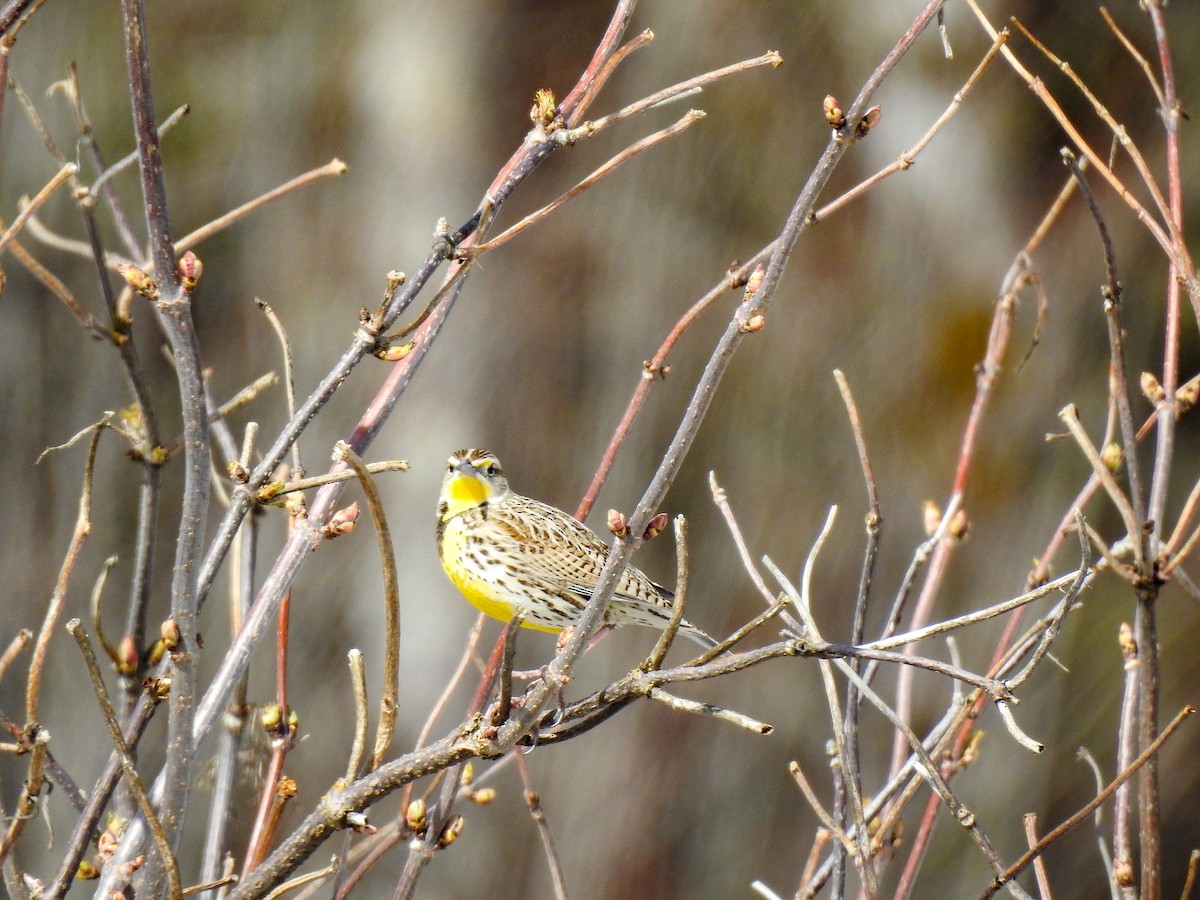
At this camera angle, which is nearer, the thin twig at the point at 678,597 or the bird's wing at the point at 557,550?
the thin twig at the point at 678,597

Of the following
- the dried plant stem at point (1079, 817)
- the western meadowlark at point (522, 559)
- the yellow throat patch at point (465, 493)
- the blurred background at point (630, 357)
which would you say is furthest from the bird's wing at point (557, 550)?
the blurred background at point (630, 357)

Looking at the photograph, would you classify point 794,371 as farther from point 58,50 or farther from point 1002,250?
point 58,50

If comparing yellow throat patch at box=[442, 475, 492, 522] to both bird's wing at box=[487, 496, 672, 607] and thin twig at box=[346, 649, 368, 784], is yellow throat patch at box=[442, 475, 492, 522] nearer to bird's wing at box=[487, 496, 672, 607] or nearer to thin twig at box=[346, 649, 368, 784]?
bird's wing at box=[487, 496, 672, 607]

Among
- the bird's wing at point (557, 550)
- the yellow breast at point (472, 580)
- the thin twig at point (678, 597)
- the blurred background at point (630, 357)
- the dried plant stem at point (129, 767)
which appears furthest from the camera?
the blurred background at point (630, 357)

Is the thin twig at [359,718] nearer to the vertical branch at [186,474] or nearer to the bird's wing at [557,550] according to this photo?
the vertical branch at [186,474]

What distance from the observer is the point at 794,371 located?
20.1ft

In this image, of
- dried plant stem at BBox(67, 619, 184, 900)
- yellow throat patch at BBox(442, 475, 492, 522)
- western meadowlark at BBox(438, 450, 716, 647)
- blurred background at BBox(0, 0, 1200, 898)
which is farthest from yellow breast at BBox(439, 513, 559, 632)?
blurred background at BBox(0, 0, 1200, 898)

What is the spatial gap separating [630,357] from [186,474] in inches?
188

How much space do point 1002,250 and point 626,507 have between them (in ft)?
7.74

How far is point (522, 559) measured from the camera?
3.24m

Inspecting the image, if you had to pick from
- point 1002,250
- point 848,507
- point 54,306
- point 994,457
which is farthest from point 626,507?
point 54,306

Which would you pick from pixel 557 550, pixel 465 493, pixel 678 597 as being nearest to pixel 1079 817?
pixel 678 597

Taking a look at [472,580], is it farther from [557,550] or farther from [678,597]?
[678,597]

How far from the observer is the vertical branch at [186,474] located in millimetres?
1256
